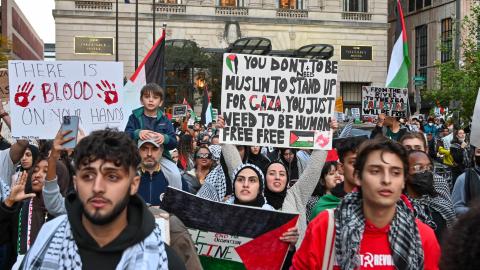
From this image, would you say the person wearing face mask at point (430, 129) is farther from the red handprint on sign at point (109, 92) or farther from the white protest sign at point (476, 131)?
the red handprint on sign at point (109, 92)

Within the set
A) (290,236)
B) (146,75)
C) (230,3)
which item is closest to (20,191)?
(290,236)

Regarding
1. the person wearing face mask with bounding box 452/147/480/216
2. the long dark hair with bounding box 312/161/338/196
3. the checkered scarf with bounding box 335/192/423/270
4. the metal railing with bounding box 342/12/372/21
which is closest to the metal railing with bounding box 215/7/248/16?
the metal railing with bounding box 342/12/372/21

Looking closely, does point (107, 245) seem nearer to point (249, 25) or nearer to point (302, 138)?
point (302, 138)

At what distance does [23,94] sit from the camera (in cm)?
704

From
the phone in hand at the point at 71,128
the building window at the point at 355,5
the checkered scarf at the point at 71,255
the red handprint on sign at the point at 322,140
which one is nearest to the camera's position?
the checkered scarf at the point at 71,255

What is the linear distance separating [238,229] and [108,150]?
5.70ft

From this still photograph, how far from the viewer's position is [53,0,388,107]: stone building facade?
42.9m

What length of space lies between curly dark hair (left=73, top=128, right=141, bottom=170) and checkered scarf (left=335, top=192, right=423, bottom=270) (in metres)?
1.07

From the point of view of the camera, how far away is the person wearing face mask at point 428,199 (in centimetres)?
452

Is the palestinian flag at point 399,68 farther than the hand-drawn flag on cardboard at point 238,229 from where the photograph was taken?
Yes

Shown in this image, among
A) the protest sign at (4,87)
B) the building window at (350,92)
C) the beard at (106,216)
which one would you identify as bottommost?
the beard at (106,216)

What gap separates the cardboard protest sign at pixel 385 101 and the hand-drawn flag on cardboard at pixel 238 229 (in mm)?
7188

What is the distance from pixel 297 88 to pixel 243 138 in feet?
2.43

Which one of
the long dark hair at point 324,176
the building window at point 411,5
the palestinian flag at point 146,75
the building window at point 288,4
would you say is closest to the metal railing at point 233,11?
the building window at point 288,4
